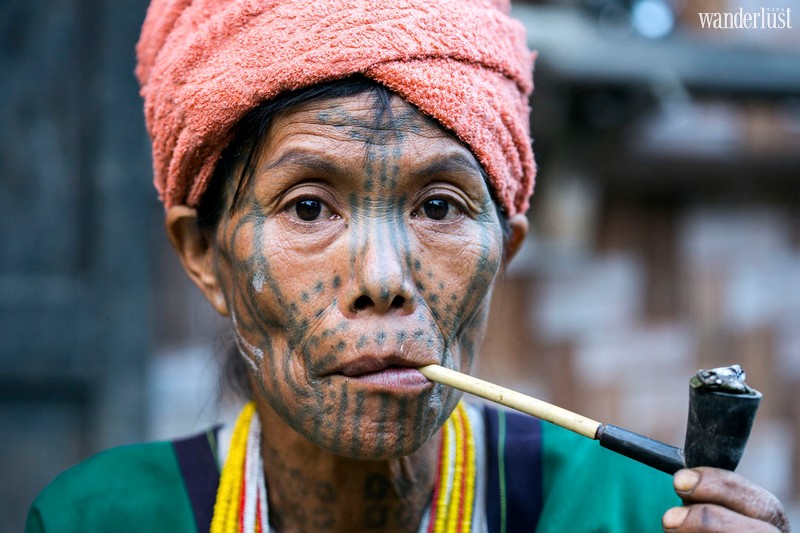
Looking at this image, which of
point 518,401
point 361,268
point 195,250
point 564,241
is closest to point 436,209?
point 361,268

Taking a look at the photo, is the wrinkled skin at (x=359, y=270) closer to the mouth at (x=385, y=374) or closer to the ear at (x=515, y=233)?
the mouth at (x=385, y=374)

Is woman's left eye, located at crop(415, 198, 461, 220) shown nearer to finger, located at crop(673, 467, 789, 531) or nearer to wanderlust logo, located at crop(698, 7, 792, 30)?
finger, located at crop(673, 467, 789, 531)

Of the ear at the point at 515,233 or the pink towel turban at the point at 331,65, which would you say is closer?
the pink towel turban at the point at 331,65

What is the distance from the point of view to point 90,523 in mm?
1948

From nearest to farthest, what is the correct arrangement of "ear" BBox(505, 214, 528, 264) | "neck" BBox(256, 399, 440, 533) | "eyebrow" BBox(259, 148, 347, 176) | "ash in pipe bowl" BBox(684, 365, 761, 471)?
"ash in pipe bowl" BBox(684, 365, 761, 471) < "eyebrow" BBox(259, 148, 347, 176) < "neck" BBox(256, 399, 440, 533) < "ear" BBox(505, 214, 528, 264)

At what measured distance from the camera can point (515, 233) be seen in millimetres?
2047

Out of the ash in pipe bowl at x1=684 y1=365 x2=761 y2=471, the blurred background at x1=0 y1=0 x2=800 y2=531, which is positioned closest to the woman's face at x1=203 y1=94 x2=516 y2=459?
the ash in pipe bowl at x1=684 y1=365 x2=761 y2=471

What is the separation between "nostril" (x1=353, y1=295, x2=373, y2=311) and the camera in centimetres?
158

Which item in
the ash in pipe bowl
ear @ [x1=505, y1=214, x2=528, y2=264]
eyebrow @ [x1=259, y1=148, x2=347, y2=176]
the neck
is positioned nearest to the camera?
the ash in pipe bowl

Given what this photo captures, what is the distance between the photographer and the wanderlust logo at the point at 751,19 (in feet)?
13.7

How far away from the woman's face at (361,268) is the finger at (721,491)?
1.58 feet

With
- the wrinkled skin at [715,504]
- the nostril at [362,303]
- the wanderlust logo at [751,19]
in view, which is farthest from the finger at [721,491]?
the wanderlust logo at [751,19]

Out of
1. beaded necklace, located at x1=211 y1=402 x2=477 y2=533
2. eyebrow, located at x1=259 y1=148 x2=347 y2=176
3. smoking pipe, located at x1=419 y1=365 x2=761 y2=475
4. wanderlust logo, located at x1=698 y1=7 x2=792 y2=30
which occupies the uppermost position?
wanderlust logo, located at x1=698 y1=7 x2=792 y2=30

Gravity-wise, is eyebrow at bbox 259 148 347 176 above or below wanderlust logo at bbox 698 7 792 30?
below
